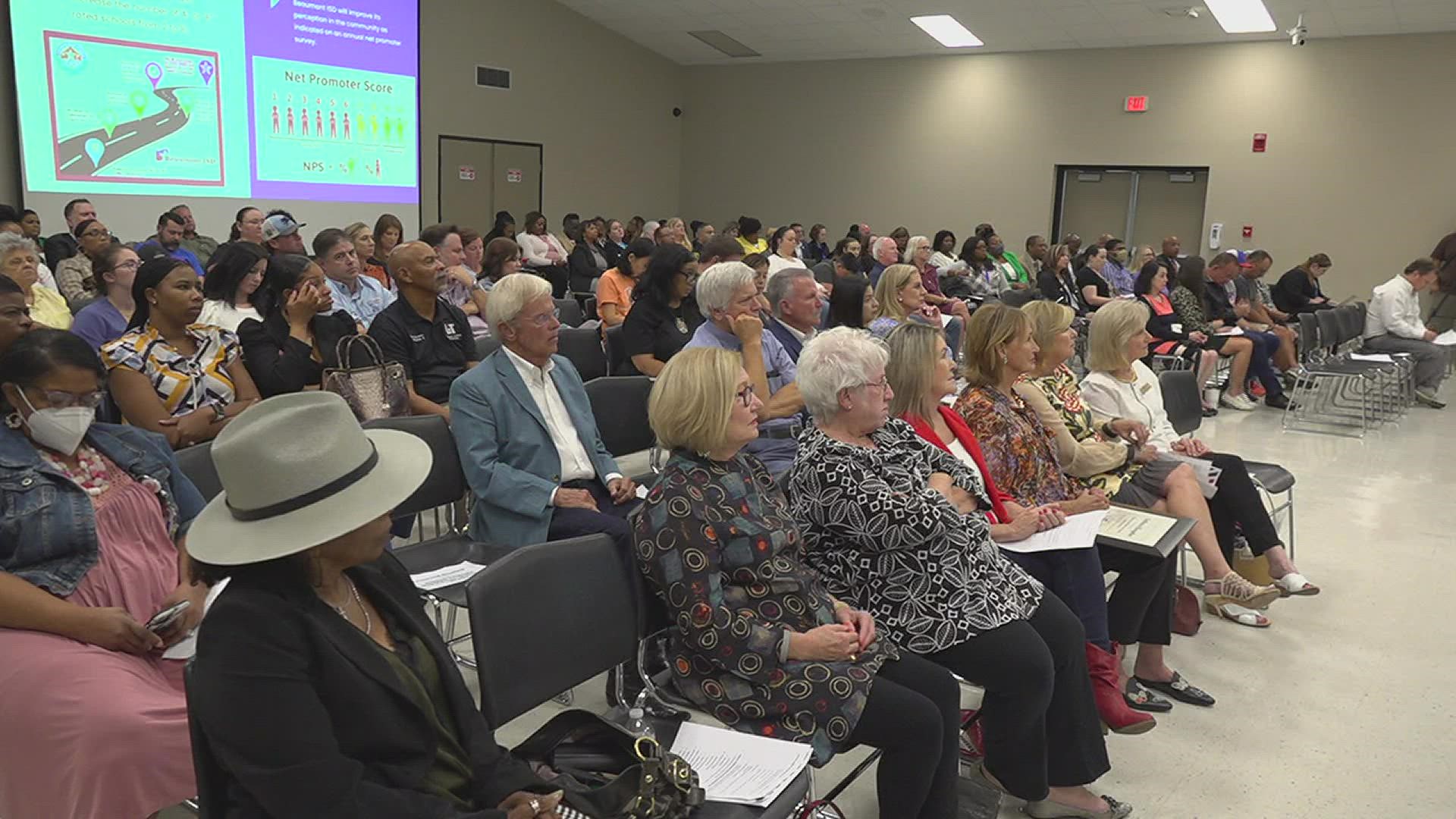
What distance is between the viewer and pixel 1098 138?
42.2 ft

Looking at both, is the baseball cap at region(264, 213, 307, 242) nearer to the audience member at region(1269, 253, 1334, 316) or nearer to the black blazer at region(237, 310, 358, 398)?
the black blazer at region(237, 310, 358, 398)

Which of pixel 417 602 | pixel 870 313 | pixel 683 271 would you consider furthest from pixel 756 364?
Result: pixel 417 602

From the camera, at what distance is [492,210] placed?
12.6 m

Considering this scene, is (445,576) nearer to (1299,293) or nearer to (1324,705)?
(1324,705)

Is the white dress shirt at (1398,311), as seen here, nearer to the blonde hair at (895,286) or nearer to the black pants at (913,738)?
the blonde hair at (895,286)

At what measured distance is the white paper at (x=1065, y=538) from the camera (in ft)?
8.86

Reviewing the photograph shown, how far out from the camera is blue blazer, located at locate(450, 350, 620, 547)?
2.98 metres

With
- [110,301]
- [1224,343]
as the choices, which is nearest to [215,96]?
[110,301]

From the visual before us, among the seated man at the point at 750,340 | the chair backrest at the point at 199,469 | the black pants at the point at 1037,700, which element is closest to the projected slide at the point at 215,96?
the seated man at the point at 750,340

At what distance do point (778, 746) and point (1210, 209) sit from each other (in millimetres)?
12447

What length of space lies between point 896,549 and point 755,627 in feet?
1.50

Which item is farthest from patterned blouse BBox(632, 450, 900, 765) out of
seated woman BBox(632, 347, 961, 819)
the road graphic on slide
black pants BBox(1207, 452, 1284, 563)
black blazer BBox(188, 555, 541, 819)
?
the road graphic on slide

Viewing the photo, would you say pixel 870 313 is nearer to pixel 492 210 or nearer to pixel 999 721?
pixel 999 721

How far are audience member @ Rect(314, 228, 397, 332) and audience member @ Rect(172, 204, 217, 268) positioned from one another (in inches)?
99.2
